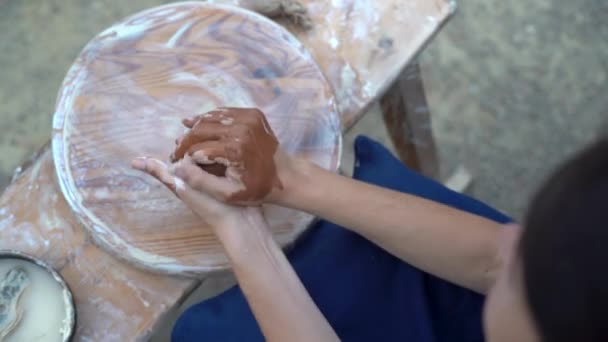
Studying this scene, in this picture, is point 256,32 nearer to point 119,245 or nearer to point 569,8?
point 119,245

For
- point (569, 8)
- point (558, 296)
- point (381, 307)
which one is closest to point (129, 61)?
point (381, 307)

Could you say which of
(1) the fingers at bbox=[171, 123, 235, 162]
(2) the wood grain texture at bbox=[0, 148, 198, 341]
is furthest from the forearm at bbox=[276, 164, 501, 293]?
(2) the wood grain texture at bbox=[0, 148, 198, 341]

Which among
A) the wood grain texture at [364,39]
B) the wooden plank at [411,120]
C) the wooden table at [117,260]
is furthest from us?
the wooden plank at [411,120]

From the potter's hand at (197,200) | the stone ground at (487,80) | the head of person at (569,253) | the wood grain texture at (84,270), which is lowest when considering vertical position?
the stone ground at (487,80)

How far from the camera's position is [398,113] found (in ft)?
4.54

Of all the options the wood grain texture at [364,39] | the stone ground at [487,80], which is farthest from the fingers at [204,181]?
the stone ground at [487,80]

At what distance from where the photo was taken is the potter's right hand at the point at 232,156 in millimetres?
875

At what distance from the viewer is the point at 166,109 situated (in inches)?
39.9

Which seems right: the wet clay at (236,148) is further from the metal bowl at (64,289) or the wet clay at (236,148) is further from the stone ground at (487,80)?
the stone ground at (487,80)

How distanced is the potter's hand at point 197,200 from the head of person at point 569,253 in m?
0.46

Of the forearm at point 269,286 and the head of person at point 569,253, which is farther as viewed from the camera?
the forearm at point 269,286

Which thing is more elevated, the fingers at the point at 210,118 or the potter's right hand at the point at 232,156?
the fingers at the point at 210,118

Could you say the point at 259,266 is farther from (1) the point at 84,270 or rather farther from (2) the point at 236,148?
(1) the point at 84,270

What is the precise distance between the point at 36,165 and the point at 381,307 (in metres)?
0.62
